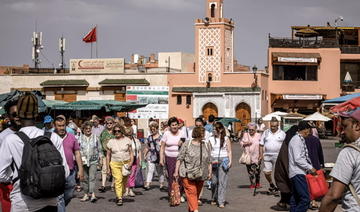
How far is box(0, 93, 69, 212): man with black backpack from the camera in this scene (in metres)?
5.89

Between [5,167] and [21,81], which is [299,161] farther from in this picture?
[21,81]

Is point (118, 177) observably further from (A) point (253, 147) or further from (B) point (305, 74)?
(B) point (305, 74)

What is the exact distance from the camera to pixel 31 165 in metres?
5.91

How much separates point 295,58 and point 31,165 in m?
49.3

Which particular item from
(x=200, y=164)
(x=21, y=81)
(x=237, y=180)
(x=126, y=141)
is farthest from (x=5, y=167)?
(x=21, y=81)

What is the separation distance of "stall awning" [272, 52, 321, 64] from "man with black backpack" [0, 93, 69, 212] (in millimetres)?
48546

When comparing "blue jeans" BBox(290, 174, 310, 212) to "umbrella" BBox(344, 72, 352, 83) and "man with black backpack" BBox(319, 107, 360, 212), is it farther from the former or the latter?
"umbrella" BBox(344, 72, 352, 83)

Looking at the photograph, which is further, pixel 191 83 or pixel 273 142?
pixel 191 83

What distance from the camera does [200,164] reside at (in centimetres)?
1169

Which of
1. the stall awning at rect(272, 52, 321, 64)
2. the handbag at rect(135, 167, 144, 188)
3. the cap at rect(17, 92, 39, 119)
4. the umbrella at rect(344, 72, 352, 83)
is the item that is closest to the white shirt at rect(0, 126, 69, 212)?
the cap at rect(17, 92, 39, 119)

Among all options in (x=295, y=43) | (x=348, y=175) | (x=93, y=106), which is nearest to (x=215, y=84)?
(x=295, y=43)

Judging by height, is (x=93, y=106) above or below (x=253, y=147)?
above

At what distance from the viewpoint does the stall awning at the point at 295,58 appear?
54000 millimetres

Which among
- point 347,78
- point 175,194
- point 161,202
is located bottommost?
point 161,202
